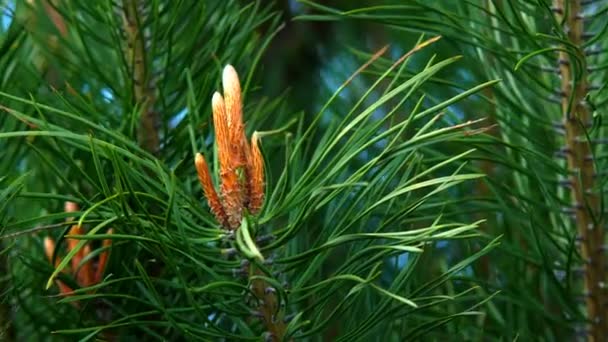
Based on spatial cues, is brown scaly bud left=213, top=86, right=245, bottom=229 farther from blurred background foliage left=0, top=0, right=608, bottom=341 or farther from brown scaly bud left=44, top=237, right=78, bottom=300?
brown scaly bud left=44, top=237, right=78, bottom=300

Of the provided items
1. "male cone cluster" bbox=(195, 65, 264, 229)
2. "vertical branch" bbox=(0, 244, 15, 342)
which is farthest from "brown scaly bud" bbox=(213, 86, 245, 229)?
"vertical branch" bbox=(0, 244, 15, 342)

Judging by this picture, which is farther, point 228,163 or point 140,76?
point 140,76

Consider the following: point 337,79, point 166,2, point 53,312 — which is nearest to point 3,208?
point 53,312

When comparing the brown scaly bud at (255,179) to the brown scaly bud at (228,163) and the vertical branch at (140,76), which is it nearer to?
the brown scaly bud at (228,163)

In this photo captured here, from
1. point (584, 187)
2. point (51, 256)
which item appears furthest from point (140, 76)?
point (584, 187)

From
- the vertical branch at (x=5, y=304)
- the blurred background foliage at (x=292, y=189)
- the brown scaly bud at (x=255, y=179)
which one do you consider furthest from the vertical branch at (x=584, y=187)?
the vertical branch at (x=5, y=304)

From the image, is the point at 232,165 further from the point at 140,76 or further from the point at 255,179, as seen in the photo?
the point at 140,76

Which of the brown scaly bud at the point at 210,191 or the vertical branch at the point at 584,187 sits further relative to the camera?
the vertical branch at the point at 584,187
